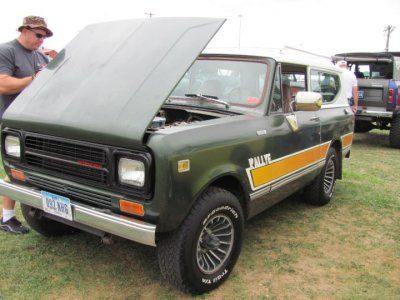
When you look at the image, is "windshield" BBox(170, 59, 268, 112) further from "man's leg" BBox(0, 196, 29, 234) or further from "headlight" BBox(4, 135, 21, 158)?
"man's leg" BBox(0, 196, 29, 234)

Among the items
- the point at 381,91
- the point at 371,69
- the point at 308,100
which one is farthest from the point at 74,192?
the point at 371,69

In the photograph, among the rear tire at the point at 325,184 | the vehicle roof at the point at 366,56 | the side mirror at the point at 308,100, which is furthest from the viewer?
the vehicle roof at the point at 366,56

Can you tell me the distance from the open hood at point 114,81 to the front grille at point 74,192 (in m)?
0.37

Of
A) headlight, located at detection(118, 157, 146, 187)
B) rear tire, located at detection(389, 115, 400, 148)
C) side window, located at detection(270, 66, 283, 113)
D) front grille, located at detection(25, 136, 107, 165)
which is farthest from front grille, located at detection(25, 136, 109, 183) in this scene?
rear tire, located at detection(389, 115, 400, 148)

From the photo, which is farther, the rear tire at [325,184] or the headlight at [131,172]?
the rear tire at [325,184]

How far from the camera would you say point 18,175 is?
10.5ft

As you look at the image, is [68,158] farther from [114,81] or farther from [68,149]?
[114,81]

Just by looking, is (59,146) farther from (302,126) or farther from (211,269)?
(302,126)

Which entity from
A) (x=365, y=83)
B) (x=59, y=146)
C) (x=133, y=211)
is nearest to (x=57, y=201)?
(x=59, y=146)

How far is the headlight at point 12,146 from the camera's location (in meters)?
3.17

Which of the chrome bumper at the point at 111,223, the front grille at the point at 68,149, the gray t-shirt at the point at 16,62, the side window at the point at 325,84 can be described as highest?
the gray t-shirt at the point at 16,62

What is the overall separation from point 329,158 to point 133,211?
314 cm

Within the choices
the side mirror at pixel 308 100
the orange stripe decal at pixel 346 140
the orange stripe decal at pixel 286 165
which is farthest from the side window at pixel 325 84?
the side mirror at pixel 308 100

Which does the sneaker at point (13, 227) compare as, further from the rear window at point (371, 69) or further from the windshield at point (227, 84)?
the rear window at point (371, 69)
